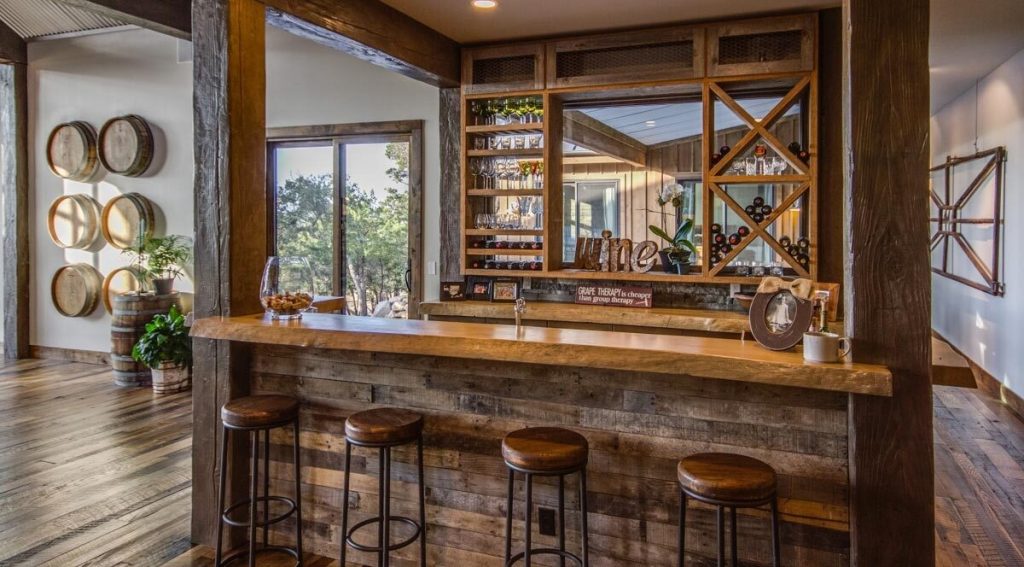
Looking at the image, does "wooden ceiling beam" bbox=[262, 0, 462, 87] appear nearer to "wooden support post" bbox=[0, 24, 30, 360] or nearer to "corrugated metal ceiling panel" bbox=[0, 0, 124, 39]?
"corrugated metal ceiling panel" bbox=[0, 0, 124, 39]

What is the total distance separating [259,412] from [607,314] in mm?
2171

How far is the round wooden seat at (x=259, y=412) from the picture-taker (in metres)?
2.56

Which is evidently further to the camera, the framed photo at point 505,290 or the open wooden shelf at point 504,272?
the framed photo at point 505,290

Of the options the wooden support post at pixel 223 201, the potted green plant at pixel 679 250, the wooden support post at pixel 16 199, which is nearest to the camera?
the wooden support post at pixel 223 201

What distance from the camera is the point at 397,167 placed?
545 cm

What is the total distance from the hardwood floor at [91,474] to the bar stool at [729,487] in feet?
7.35

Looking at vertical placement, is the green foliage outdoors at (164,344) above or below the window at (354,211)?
below

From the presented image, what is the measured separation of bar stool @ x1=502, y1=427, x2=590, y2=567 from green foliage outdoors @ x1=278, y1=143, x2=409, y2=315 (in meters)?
3.45

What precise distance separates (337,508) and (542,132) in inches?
108

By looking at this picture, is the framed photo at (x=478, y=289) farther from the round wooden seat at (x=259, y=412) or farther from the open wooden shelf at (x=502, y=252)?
the round wooden seat at (x=259, y=412)

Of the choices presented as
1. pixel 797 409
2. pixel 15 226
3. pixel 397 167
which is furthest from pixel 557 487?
pixel 15 226

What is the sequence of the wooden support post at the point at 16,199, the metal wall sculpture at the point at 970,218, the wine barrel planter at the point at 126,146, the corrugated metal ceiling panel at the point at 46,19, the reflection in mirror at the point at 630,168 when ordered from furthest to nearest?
the wooden support post at the point at 16,199 < the corrugated metal ceiling panel at the point at 46,19 < the wine barrel planter at the point at 126,146 < the metal wall sculpture at the point at 970,218 < the reflection in mirror at the point at 630,168

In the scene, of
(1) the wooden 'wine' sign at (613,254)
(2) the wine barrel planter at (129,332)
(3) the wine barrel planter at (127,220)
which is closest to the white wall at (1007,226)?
(1) the wooden 'wine' sign at (613,254)

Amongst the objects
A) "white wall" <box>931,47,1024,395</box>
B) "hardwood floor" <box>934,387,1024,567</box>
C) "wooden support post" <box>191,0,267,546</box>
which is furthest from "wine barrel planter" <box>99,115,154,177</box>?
"white wall" <box>931,47,1024,395</box>
